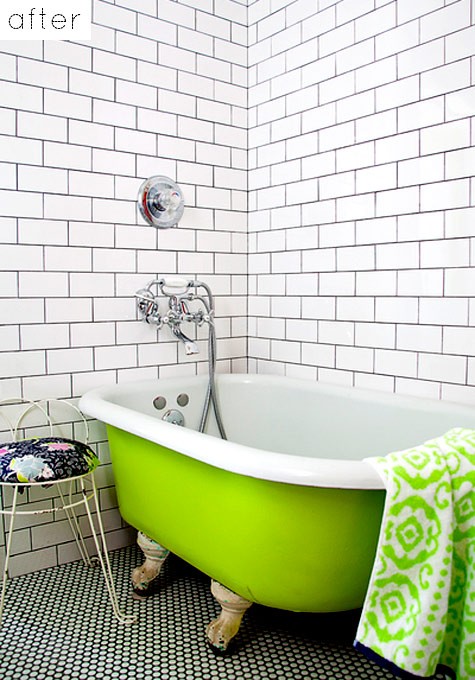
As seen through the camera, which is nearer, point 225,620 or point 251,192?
point 225,620

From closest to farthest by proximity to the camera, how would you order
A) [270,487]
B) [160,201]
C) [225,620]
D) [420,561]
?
[420,561] → [270,487] → [225,620] → [160,201]

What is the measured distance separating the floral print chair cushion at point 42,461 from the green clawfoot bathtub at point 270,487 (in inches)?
6.0

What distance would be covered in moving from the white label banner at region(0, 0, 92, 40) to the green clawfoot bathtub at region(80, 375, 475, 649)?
133 cm

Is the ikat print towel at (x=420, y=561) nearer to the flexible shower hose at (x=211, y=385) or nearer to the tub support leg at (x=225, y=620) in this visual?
the tub support leg at (x=225, y=620)

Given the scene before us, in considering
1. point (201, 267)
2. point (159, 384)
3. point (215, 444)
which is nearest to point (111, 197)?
point (201, 267)

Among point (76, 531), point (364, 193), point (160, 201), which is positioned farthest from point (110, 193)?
point (76, 531)

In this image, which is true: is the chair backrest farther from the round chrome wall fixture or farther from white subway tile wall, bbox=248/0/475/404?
white subway tile wall, bbox=248/0/475/404

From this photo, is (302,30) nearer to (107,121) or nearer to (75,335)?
(107,121)

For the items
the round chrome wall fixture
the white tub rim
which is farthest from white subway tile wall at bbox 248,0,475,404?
the round chrome wall fixture

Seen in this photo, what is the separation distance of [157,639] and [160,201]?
5.33ft

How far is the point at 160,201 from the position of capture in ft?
8.32

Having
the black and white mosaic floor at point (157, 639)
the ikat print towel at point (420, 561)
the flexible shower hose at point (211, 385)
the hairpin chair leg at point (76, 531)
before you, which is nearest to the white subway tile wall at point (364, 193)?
the flexible shower hose at point (211, 385)

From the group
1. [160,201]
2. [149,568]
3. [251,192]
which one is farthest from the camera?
[251,192]

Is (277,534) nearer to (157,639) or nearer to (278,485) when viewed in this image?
(278,485)
